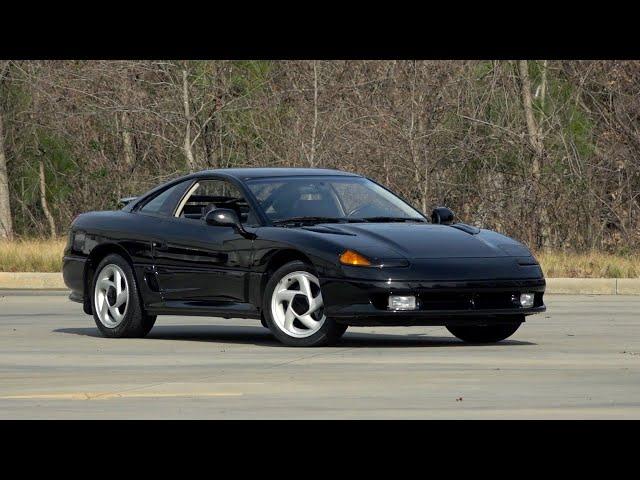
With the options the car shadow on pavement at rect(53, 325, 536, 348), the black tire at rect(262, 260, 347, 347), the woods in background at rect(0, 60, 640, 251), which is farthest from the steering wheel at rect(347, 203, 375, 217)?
the woods in background at rect(0, 60, 640, 251)

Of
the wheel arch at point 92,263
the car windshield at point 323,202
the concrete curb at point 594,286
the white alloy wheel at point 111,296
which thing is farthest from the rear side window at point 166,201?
the concrete curb at point 594,286

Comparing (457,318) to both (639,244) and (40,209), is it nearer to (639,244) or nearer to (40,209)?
(639,244)

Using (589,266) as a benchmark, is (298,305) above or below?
above

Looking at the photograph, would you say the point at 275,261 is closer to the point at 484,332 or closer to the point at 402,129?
the point at 484,332

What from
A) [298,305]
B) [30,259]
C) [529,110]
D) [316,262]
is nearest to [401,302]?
[316,262]

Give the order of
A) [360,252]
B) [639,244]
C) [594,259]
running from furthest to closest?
1. [639,244]
2. [594,259]
3. [360,252]

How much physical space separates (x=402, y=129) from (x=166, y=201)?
1493 cm

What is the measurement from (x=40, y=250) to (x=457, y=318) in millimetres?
13405

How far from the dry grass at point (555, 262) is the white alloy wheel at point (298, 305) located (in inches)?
372

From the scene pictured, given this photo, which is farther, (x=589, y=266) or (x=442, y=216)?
(x=589, y=266)

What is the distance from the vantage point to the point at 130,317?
48.6 feet
